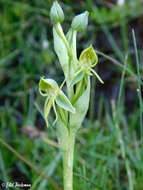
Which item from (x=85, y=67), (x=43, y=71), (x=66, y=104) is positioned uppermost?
(x=43, y=71)

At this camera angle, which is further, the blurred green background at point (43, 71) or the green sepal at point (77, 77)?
the blurred green background at point (43, 71)

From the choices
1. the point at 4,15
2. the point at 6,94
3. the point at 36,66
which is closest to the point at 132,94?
the point at 36,66

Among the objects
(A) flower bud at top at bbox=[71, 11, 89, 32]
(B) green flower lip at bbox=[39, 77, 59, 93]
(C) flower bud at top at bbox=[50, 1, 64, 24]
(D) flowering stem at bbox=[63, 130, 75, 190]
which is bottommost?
(D) flowering stem at bbox=[63, 130, 75, 190]

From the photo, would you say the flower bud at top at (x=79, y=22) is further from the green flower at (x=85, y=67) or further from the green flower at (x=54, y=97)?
the green flower at (x=54, y=97)

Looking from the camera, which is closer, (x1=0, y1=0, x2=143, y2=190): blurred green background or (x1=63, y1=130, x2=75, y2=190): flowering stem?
(x1=63, y1=130, x2=75, y2=190): flowering stem

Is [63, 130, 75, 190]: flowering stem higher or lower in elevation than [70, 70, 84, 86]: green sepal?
lower

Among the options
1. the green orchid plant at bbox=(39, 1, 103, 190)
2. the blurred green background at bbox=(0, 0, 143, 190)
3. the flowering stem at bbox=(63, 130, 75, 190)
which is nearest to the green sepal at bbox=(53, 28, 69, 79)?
the green orchid plant at bbox=(39, 1, 103, 190)

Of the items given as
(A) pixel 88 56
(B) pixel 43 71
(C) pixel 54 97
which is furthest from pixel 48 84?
(B) pixel 43 71

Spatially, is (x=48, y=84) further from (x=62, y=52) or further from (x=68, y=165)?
(x=68, y=165)

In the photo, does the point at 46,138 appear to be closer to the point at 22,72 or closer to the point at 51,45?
the point at 22,72

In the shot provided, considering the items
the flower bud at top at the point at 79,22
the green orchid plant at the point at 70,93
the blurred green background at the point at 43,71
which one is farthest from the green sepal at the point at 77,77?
the blurred green background at the point at 43,71

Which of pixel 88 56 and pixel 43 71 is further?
pixel 43 71

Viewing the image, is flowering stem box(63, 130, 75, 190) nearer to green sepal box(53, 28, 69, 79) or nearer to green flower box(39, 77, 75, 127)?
green flower box(39, 77, 75, 127)
